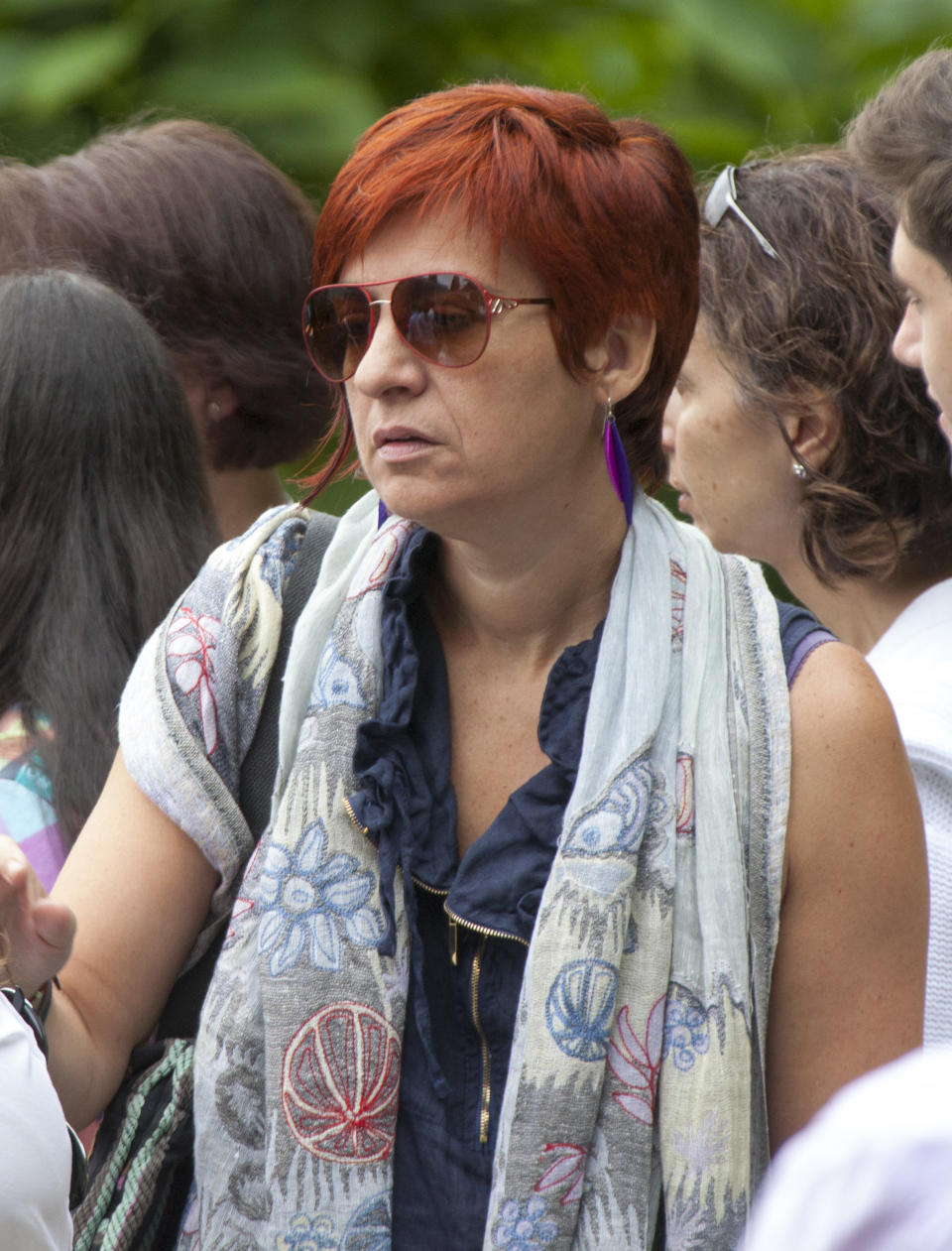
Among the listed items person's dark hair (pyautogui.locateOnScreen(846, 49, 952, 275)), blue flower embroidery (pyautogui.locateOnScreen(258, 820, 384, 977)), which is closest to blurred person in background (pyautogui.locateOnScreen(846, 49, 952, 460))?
person's dark hair (pyautogui.locateOnScreen(846, 49, 952, 275))

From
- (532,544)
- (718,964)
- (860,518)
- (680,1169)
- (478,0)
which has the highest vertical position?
(478,0)

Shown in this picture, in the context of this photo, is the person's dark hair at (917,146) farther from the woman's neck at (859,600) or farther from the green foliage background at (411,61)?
the green foliage background at (411,61)

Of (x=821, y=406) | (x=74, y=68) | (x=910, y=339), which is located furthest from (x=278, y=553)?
(x=74, y=68)

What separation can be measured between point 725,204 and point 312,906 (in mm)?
1570

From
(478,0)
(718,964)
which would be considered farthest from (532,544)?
(478,0)

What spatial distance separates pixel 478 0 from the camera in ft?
10.9

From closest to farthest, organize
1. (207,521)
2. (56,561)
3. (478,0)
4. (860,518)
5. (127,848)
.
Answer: (127,848), (56,561), (207,521), (860,518), (478,0)

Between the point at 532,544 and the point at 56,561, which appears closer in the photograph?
the point at 532,544

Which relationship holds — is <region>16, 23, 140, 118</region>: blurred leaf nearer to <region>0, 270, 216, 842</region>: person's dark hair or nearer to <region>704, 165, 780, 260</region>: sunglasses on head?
<region>0, 270, 216, 842</region>: person's dark hair

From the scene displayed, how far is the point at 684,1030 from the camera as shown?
1710 millimetres

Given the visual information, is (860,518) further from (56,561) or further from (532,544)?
(56,561)

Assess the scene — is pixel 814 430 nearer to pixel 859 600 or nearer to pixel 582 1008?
pixel 859 600

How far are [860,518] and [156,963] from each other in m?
1.41

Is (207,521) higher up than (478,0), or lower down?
lower down
